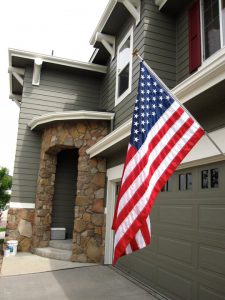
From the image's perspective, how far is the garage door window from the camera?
12.6 ft

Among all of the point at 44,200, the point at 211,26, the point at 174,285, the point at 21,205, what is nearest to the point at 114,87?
the point at 211,26

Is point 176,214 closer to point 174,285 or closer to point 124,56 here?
point 174,285

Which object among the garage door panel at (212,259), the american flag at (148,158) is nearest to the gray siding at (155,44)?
the garage door panel at (212,259)

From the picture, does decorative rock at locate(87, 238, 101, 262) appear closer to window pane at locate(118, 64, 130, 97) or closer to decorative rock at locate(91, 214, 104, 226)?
decorative rock at locate(91, 214, 104, 226)

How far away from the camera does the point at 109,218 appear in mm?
7102

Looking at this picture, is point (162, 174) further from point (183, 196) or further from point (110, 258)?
point (110, 258)

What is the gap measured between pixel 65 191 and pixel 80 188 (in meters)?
2.02

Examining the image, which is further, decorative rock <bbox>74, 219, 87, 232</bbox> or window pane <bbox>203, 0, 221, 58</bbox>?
decorative rock <bbox>74, 219, 87, 232</bbox>

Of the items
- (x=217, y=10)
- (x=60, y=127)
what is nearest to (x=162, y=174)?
(x=217, y=10)

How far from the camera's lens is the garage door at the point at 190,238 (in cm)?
367

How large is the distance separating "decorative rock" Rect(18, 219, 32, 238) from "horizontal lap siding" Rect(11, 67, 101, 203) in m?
0.61

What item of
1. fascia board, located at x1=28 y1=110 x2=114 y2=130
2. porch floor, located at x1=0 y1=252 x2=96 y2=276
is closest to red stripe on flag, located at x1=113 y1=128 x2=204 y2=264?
porch floor, located at x1=0 y1=252 x2=96 y2=276

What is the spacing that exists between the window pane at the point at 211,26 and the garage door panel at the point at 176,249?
3.38m

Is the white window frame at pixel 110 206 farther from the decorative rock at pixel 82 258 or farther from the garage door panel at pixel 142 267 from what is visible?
the garage door panel at pixel 142 267
